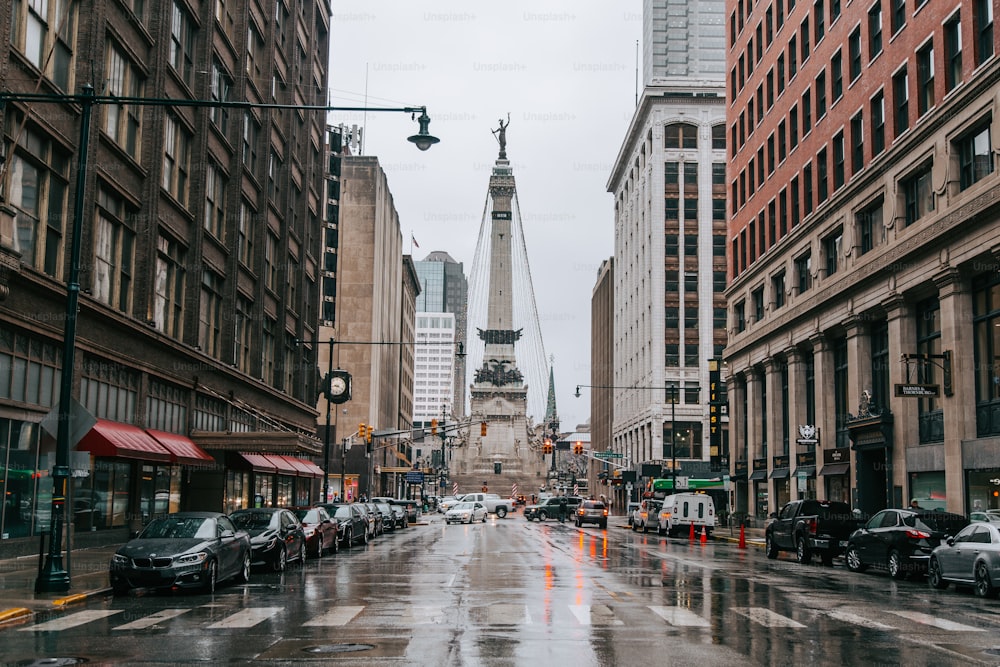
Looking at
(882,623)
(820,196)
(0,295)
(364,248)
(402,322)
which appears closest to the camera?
(882,623)

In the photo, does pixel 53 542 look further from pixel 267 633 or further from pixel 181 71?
pixel 181 71

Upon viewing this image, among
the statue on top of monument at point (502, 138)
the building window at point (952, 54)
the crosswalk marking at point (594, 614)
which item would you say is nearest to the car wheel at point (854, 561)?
the crosswalk marking at point (594, 614)

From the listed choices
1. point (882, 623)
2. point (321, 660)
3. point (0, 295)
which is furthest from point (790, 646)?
point (0, 295)

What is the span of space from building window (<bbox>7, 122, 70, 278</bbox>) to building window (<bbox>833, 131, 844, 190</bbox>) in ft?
102

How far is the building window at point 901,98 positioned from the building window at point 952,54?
3188mm

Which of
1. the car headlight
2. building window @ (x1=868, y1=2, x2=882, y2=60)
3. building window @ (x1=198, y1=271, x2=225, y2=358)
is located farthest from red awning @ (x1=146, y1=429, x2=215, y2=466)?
building window @ (x1=868, y1=2, x2=882, y2=60)

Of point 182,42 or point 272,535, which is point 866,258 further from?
point 272,535

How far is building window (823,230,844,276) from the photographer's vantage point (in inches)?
1748

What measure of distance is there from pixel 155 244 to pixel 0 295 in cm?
1140

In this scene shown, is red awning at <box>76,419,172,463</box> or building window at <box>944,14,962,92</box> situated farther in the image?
building window at <box>944,14,962,92</box>

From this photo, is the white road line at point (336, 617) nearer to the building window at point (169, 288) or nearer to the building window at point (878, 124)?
the building window at point (169, 288)

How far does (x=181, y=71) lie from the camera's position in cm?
3569

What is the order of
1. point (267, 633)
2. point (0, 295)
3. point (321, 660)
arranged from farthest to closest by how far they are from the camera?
point (0, 295), point (267, 633), point (321, 660)

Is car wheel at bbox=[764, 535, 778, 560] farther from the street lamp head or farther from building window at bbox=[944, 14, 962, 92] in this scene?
the street lamp head
